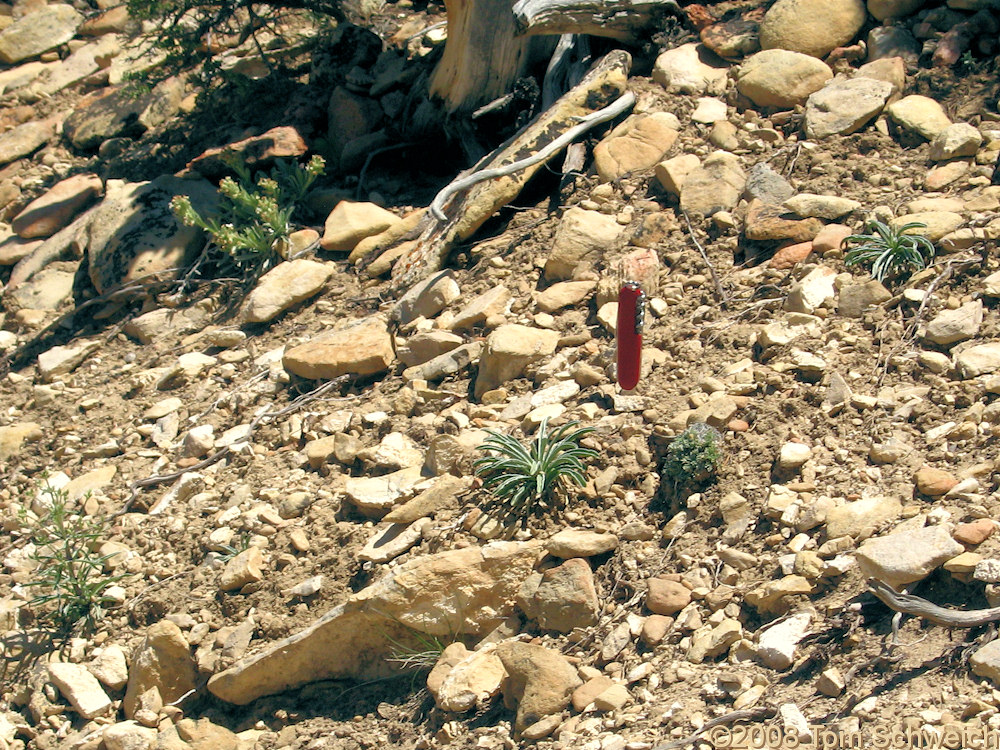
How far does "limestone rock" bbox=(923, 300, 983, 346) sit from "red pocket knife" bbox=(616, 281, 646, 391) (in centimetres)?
110

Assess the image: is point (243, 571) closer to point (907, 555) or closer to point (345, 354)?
point (345, 354)

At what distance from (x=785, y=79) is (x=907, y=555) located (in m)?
3.02

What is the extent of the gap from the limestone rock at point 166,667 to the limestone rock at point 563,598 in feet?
4.49

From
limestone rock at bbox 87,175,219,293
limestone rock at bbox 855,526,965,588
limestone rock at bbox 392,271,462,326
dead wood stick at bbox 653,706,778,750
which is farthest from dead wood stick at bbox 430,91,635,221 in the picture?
dead wood stick at bbox 653,706,778,750

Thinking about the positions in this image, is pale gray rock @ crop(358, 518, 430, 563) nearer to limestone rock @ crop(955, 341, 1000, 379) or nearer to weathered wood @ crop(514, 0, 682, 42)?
limestone rock @ crop(955, 341, 1000, 379)

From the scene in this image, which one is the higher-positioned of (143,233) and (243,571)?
(143,233)

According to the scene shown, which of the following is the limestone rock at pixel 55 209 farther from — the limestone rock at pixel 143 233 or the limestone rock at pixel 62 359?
the limestone rock at pixel 62 359

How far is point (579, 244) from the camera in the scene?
4578 millimetres

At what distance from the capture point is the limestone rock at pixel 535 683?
2.98m

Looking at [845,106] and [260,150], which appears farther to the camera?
[260,150]

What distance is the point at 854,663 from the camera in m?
2.68

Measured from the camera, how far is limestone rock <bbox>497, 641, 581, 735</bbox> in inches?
117

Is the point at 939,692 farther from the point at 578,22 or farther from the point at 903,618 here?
the point at 578,22

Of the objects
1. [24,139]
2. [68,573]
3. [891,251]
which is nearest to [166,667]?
[68,573]
